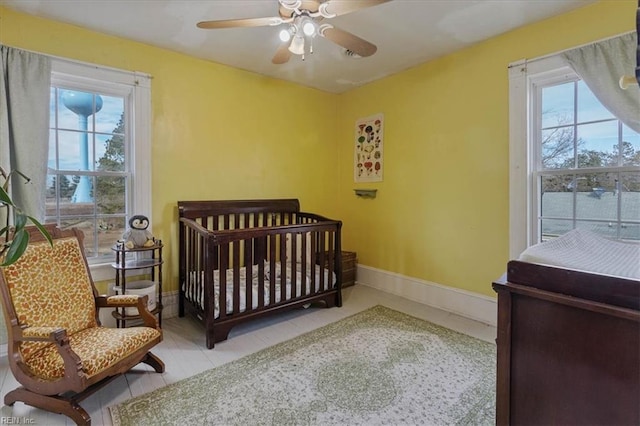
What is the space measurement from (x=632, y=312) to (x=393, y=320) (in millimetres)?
2096

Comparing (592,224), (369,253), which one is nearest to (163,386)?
(369,253)

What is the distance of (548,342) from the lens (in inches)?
37.1

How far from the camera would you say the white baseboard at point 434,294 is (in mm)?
2744

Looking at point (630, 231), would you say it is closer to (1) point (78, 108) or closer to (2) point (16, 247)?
(2) point (16, 247)

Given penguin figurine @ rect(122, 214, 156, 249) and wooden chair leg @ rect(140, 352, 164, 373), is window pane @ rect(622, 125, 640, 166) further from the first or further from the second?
penguin figurine @ rect(122, 214, 156, 249)

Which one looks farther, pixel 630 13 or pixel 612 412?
pixel 630 13

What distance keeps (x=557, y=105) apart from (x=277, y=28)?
87.2 inches

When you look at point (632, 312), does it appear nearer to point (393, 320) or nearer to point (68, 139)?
point (393, 320)

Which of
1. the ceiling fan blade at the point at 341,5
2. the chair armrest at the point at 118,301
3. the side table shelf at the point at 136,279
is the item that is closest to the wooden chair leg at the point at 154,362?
the chair armrest at the point at 118,301

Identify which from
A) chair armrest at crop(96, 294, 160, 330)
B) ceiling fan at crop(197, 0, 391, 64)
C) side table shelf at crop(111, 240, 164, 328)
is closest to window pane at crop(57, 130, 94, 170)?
side table shelf at crop(111, 240, 164, 328)

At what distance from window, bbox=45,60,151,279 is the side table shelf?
11.2 inches

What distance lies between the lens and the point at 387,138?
3.54 metres

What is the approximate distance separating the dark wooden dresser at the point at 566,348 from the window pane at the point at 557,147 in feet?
6.22

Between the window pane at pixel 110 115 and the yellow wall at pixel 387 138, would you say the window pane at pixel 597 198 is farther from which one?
the window pane at pixel 110 115
